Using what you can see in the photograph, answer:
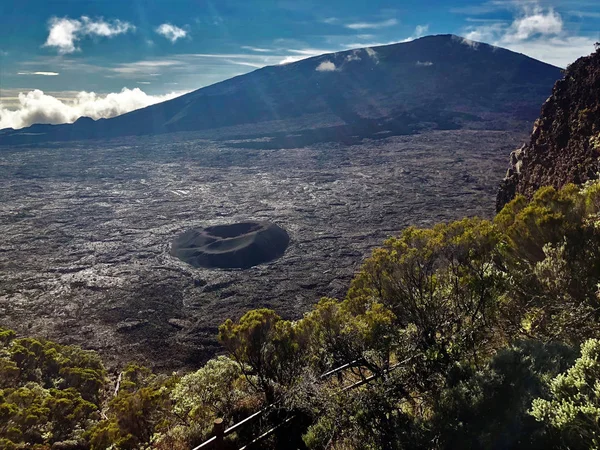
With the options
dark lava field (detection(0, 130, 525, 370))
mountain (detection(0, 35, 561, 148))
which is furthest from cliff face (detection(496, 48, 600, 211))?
mountain (detection(0, 35, 561, 148))

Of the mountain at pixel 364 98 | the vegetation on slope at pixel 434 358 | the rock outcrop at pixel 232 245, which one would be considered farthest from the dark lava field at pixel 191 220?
the mountain at pixel 364 98

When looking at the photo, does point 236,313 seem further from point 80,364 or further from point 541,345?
point 541,345

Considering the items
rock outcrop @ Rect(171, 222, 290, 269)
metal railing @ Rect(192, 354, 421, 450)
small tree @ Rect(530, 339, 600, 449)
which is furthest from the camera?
rock outcrop @ Rect(171, 222, 290, 269)

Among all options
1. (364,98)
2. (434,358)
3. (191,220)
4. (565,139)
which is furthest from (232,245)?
(364,98)

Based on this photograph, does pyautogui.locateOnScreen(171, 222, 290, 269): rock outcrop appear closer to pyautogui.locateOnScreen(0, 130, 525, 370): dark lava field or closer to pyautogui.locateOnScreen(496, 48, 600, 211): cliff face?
pyautogui.locateOnScreen(0, 130, 525, 370): dark lava field

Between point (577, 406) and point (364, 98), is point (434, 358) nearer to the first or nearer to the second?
point (577, 406)

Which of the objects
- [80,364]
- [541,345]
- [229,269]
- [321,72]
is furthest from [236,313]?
[321,72]
